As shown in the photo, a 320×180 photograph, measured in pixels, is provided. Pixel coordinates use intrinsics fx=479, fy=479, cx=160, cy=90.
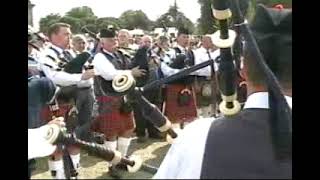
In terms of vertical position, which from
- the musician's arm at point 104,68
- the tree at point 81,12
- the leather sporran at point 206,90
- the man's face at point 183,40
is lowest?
the leather sporran at point 206,90

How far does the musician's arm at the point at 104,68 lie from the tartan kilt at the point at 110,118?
0.21 ft

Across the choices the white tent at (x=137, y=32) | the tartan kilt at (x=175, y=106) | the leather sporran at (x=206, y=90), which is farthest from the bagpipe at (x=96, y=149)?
the leather sporran at (x=206, y=90)

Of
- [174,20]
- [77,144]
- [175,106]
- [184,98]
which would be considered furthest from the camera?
[184,98]

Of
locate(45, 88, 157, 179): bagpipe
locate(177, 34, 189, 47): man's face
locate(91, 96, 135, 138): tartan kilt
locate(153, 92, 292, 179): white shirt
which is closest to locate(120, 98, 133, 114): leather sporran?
locate(91, 96, 135, 138): tartan kilt

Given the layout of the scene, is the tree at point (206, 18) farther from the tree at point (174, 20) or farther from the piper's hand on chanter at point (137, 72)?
the piper's hand on chanter at point (137, 72)

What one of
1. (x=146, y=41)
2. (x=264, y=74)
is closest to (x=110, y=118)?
(x=146, y=41)

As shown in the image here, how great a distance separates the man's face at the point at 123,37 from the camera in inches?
49.7

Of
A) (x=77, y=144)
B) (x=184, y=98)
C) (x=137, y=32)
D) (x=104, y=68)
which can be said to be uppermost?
(x=137, y=32)

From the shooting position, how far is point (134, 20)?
1179 millimetres

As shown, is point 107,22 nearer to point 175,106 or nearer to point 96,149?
point 96,149

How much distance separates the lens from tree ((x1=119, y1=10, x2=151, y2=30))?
45.0 inches

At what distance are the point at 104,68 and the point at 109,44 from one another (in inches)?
4.1
